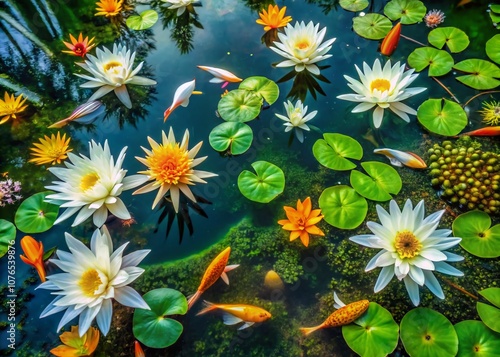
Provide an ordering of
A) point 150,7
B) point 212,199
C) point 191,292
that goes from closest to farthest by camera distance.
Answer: point 191,292 < point 212,199 < point 150,7

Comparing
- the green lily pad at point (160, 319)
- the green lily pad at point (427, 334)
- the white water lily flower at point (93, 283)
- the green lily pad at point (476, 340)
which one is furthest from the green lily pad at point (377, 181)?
the white water lily flower at point (93, 283)

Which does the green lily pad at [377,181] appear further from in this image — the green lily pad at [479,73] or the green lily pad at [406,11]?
the green lily pad at [406,11]

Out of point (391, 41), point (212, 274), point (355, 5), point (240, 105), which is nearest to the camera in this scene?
point (212, 274)

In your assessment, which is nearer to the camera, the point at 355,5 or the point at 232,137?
the point at 232,137

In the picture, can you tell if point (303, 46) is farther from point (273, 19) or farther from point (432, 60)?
point (432, 60)

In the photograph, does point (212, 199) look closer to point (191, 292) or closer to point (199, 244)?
point (199, 244)

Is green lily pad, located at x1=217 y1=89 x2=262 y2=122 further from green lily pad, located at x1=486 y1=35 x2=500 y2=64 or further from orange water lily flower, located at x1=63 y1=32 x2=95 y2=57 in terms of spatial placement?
green lily pad, located at x1=486 y1=35 x2=500 y2=64

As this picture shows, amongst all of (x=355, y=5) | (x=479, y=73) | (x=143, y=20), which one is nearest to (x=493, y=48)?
(x=479, y=73)

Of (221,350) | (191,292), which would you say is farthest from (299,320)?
(191,292)
